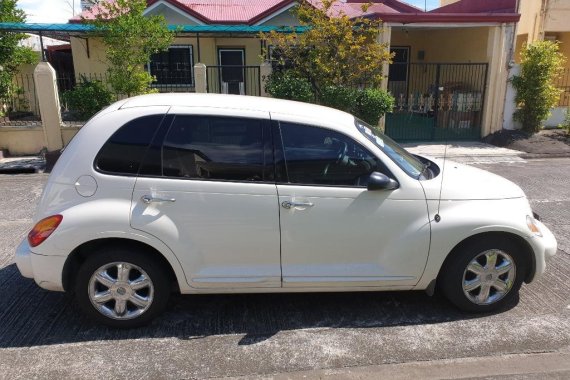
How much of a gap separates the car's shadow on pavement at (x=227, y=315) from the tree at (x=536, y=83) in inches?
404

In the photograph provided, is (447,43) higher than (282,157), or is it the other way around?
(447,43)

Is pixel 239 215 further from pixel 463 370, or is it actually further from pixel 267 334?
pixel 463 370

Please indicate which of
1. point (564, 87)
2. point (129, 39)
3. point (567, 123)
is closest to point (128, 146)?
point (129, 39)

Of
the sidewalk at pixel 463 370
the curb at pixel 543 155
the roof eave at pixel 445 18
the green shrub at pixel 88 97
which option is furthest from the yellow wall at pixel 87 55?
the sidewalk at pixel 463 370

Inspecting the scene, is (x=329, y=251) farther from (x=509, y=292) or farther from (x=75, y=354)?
(x=75, y=354)

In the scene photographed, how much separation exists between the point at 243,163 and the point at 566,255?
381 centimetres

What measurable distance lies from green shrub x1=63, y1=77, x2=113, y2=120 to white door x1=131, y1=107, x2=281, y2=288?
8.18 metres

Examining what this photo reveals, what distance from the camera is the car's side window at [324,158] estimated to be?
357 cm

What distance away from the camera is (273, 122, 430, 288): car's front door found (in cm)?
352

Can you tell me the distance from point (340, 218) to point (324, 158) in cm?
47

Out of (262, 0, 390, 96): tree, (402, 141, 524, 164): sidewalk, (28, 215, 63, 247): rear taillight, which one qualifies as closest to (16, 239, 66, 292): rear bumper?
(28, 215, 63, 247): rear taillight

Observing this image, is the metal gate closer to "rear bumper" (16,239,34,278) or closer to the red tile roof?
the red tile roof

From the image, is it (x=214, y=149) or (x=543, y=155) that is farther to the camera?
(x=543, y=155)

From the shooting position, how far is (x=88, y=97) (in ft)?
35.3
